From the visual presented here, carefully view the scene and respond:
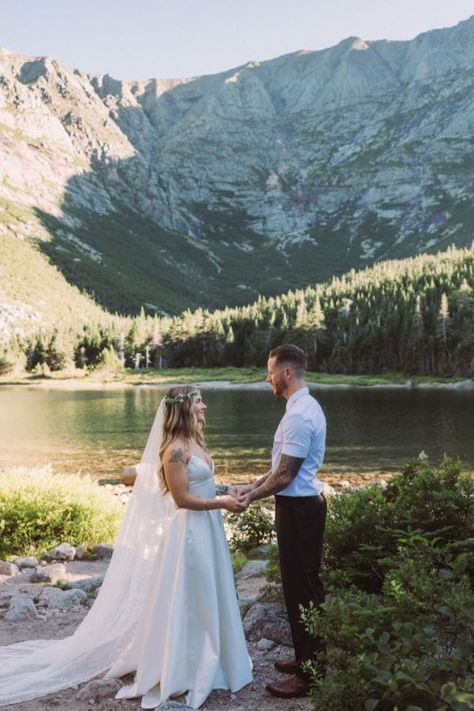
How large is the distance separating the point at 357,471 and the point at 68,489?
20634mm

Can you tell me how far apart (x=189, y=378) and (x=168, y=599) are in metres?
126

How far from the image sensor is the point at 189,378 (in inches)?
5217

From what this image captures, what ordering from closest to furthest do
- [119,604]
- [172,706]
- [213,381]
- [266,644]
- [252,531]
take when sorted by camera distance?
[172,706] → [119,604] → [266,644] → [252,531] → [213,381]

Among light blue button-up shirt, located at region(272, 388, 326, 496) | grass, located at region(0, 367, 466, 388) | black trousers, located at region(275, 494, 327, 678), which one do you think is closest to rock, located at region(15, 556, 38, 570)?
black trousers, located at region(275, 494, 327, 678)

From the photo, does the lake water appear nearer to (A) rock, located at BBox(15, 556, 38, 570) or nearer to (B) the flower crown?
(A) rock, located at BBox(15, 556, 38, 570)

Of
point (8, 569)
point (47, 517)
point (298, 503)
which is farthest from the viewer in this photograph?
point (47, 517)

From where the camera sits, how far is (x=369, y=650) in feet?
17.7

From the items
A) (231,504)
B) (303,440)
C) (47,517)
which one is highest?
(303,440)

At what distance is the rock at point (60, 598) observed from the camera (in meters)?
10.7

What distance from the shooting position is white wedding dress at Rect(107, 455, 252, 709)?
6918 millimetres

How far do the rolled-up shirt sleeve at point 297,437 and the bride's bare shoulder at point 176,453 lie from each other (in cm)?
115

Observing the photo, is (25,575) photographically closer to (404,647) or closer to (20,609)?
(20,609)

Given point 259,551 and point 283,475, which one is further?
point 259,551

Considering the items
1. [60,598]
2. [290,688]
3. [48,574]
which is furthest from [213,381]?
[290,688]
